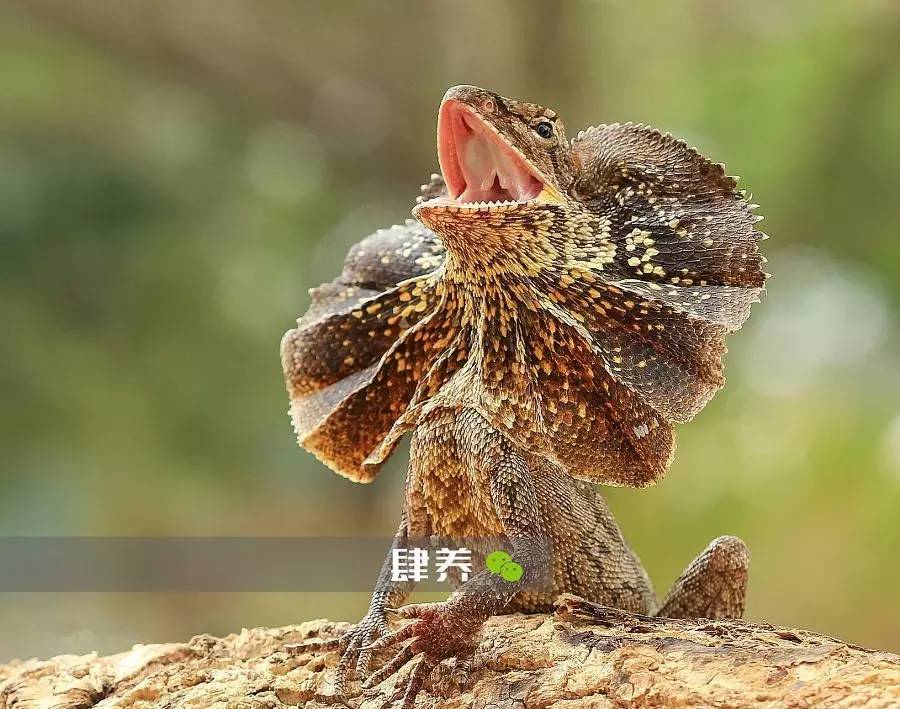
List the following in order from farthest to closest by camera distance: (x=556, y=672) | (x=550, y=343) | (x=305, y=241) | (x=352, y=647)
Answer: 1. (x=305, y=241)
2. (x=352, y=647)
3. (x=550, y=343)
4. (x=556, y=672)

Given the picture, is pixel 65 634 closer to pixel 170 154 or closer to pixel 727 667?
pixel 170 154

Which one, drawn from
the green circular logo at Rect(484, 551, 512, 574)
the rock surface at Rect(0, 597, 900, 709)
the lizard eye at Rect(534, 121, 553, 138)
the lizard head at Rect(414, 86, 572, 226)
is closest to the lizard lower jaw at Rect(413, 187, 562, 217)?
the lizard head at Rect(414, 86, 572, 226)

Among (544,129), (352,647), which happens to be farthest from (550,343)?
(352,647)

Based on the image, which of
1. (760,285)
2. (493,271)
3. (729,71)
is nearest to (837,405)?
(729,71)

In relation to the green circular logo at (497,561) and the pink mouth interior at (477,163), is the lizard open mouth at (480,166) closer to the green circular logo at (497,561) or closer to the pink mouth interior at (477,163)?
the pink mouth interior at (477,163)

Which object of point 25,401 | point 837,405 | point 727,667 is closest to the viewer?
point 727,667

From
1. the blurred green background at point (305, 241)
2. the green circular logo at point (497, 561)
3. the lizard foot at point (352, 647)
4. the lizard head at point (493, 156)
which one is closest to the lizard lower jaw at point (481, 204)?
the lizard head at point (493, 156)

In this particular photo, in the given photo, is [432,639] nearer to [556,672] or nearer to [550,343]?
[556,672]
